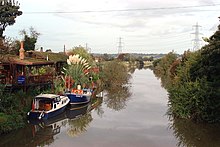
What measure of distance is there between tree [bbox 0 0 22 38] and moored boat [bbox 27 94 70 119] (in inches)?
705

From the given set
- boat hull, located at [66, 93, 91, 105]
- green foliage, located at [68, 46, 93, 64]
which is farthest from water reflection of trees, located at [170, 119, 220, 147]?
green foliage, located at [68, 46, 93, 64]

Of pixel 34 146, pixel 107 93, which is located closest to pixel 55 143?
pixel 34 146

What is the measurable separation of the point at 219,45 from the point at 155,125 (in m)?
7.53

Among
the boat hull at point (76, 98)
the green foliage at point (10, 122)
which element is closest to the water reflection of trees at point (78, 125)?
the boat hull at point (76, 98)

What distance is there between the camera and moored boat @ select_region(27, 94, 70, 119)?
2268 cm

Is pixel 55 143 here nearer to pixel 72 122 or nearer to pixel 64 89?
pixel 72 122

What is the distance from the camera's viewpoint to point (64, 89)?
3091cm

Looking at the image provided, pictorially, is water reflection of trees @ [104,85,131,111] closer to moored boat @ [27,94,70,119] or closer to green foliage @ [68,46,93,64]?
green foliage @ [68,46,93,64]

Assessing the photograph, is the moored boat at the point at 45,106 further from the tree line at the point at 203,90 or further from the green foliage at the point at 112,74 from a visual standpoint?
the green foliage at the point at 112,74

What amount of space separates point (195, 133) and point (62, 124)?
375 inches

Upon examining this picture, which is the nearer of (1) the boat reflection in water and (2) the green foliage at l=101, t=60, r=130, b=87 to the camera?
(1) the boat reflection in water

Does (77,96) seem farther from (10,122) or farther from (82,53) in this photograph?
(82,53)

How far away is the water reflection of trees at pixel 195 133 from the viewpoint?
18.7m

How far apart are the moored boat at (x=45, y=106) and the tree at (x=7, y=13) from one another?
1791cm
